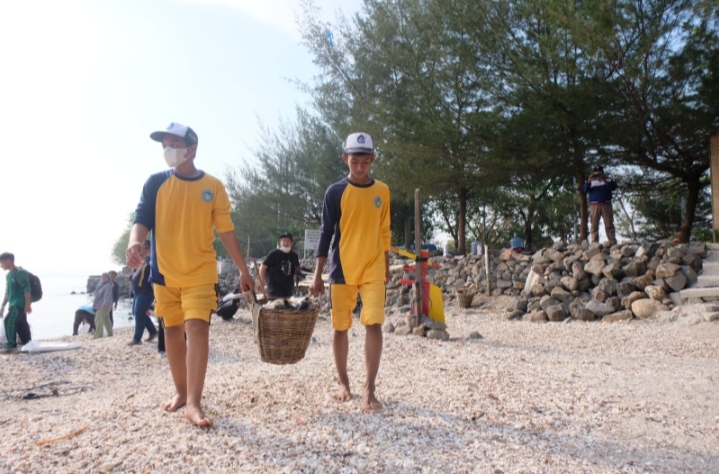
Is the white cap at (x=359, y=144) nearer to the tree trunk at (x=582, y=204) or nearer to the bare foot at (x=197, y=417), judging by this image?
the bare foot at (x=197, y=417)

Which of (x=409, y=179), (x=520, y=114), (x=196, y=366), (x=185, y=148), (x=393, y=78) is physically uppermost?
(x=393, y=78)

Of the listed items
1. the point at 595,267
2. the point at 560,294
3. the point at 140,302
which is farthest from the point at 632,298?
the point at 140,302

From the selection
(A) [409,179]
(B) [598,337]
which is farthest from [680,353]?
(A) [409,179]

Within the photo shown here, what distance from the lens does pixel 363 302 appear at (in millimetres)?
3441

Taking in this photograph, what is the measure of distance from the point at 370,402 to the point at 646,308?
7044mm

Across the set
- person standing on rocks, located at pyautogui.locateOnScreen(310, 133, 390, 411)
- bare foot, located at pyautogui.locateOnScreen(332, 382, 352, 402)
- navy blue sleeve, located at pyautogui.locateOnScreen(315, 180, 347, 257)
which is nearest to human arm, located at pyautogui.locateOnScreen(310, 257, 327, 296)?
person standing on rocks, located at pyautogui.locateOnScreen(310, 133, 390, 411)

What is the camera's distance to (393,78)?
16.1 metres

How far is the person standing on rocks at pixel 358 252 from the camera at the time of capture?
131 inches

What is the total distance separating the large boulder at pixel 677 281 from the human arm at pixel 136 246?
8626 mm

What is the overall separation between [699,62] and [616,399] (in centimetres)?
854

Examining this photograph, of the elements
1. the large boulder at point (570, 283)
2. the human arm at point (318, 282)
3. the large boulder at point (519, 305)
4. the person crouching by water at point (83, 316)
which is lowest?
the person crouching by water at point (83, 316)

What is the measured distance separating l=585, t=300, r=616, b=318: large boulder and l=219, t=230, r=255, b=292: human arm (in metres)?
7.61

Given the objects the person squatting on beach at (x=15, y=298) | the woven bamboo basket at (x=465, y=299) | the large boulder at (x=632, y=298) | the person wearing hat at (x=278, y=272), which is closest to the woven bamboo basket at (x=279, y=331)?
the person wearing hat at (x=278, y=272)

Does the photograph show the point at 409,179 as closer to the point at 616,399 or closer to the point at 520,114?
the point at 520,114
